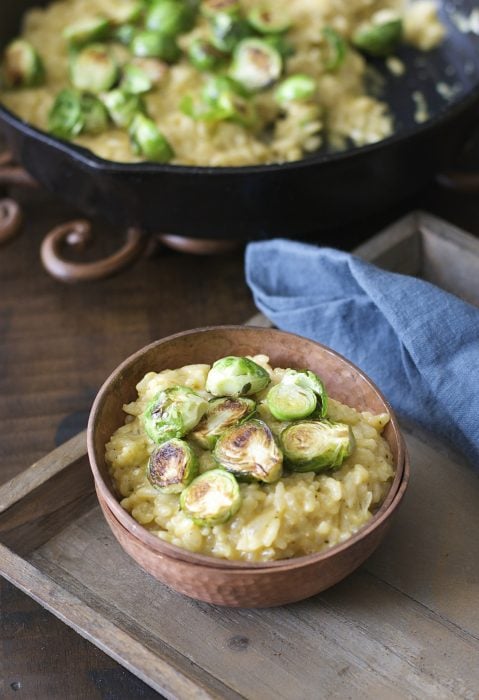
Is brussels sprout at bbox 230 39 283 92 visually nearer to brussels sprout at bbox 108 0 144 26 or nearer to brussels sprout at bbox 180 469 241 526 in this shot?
brussels sprout at bbox 108 0 144 26

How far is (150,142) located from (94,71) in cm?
48

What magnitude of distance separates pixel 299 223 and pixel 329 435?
3.74 feet

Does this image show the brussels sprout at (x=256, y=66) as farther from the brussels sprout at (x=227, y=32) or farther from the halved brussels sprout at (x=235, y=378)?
the halved brussels sprout at (x=235, y=378)

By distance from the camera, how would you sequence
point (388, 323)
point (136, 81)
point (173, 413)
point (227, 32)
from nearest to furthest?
point (173, 413), point (388, 323), point (136, 81), point (227, 32)

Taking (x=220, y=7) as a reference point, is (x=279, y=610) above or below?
below

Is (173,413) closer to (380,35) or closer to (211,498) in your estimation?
(211,498)

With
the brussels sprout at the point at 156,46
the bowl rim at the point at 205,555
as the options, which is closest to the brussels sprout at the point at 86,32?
the brussels sprout at the point at 156,46

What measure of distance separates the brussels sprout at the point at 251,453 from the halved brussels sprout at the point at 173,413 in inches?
3.0

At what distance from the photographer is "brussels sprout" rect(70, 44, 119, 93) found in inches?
127

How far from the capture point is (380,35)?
11.2ft

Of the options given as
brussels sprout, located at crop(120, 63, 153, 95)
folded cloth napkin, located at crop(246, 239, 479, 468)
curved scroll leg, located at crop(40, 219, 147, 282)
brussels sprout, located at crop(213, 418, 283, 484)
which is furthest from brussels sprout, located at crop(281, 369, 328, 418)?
brussels sprout, located at crop(120, 63, 153, 95)

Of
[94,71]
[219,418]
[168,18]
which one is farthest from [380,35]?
[219,418]

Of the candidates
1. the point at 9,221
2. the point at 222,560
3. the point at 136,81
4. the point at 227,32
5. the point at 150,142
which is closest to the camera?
the point at 222,560

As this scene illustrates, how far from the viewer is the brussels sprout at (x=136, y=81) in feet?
10.4
